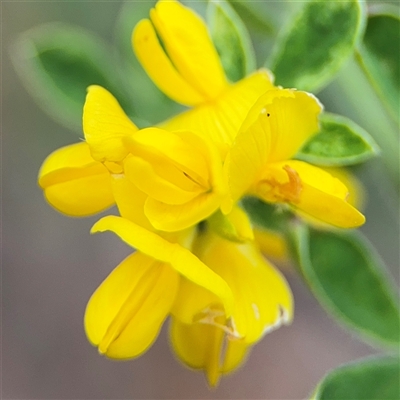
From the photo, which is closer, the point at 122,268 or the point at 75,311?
the point at 122,268

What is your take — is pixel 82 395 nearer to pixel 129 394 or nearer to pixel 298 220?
pixel 129 394

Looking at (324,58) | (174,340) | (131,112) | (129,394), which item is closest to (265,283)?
(174,340)

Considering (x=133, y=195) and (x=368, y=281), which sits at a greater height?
(x=133, y=195)

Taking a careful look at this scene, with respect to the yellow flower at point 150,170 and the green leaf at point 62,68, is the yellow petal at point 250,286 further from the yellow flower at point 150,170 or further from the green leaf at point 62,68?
the green leaf at point 62,68

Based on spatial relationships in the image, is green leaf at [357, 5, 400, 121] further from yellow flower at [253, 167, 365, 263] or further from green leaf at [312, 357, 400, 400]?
green leaf at [312, 357, 400, 400]

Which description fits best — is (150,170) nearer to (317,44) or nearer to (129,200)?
(129,200)

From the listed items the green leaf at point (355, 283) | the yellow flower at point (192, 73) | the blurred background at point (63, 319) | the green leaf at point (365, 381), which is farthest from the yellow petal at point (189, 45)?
the blurred background at point (63, 319)

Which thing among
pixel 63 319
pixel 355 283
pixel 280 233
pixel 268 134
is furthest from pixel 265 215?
pixel 63 319

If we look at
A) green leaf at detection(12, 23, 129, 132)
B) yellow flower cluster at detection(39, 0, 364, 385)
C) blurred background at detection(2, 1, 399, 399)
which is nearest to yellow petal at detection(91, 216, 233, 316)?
yellow flower cluster at detection(39, 0, 364, 385)
